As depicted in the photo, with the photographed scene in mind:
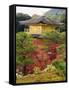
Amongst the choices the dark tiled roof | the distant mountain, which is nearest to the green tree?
the dark tiled roof

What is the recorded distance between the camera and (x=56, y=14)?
6.75 ft

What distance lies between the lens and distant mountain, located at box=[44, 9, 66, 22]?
80.1 inches

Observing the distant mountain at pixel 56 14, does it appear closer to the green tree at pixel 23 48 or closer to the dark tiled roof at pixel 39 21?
the dark tiled roof at pixel 39 21

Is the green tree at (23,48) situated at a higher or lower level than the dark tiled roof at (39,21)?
lower

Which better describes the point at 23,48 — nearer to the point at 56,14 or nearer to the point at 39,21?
the point at 39,21

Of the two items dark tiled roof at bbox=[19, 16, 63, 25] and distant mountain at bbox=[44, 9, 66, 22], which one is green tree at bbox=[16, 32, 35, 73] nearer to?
dark tiled roof at bbox=[19, 16, 63, 25]

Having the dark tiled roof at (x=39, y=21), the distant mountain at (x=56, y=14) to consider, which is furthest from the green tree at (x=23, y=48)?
the distant mountain at (x=56, y=14)

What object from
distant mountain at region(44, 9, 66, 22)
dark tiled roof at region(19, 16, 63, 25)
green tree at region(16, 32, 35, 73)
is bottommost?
green tree at region(16, 32, 35, 73)

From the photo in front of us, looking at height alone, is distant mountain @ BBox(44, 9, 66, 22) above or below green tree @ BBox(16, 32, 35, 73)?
above

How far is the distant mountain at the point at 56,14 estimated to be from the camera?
204 cm

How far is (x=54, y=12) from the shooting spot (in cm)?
205
